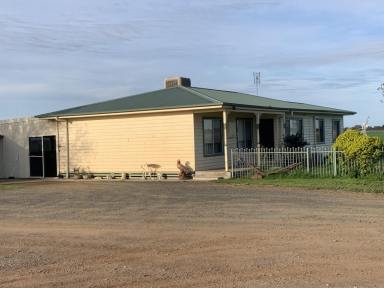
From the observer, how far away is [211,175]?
886 inches

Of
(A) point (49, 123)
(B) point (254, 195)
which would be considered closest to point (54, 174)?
(A) point (49, 123)

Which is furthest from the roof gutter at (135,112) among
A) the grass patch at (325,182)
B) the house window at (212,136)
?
the grass patch at (325,182)

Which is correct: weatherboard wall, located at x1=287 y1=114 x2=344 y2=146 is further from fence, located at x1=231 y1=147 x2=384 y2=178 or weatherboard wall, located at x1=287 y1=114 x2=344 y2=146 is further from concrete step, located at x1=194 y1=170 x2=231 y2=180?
concrete step, located at x1=194 y1=170 x2=231 y2=180

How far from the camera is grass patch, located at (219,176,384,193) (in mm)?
16797

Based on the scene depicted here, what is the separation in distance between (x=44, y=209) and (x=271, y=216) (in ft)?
19.5

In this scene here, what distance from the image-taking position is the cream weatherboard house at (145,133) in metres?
23.3

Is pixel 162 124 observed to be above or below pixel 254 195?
above

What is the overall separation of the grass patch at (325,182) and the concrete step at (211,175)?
3.67 feet

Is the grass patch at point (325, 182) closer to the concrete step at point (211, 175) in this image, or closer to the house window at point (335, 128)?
the concrete step at point (211, 175)

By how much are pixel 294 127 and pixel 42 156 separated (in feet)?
43.7

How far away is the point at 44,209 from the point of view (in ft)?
47.1

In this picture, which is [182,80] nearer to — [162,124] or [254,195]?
[162,124]

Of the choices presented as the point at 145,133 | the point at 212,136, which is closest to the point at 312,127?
the point at 212,136

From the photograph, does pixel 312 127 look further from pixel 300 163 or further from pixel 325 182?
pixel 325 182
